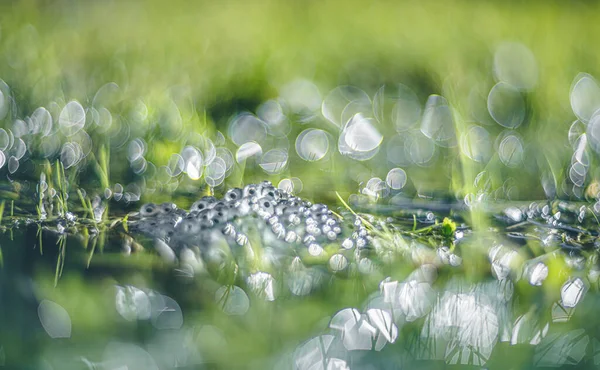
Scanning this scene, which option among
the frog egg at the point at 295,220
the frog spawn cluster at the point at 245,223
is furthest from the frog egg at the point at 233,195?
the frog egg at the point at 295,220

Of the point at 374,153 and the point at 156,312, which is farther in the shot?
the point at 374,153

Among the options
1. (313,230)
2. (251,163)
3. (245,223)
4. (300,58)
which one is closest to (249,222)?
(245,223)

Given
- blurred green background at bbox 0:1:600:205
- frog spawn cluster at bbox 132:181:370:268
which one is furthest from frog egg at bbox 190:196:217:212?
blurred green background at bbox 0:1:600:205

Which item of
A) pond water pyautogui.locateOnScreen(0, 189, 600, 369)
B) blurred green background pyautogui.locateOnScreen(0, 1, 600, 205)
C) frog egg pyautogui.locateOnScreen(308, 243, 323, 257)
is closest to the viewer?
pond water pyautogui.locateOnScreen(0, 189, 600, 369)

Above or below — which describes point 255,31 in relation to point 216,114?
above

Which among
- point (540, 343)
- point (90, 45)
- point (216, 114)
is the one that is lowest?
point (540, 343)

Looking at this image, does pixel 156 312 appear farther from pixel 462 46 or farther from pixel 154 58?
pixel 462 46

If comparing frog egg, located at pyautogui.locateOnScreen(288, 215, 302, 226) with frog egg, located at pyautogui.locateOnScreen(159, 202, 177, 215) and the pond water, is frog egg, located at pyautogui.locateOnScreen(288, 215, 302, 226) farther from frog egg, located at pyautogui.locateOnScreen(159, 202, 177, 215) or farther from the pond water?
frog egg, located at pyautogui.locateOnScreen(159, 202, 177, 215)

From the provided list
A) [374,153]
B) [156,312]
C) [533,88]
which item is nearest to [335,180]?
[374,153]

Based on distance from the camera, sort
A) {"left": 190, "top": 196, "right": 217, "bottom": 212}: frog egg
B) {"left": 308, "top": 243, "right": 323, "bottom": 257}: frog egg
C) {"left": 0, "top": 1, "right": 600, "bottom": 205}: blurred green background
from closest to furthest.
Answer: {"left": 308, "top": 243, "right": 323, "bottom": 257}: frog egg → {"left": 190, "top": 196, "right": 217, "bottom": 212}: frog egg → {"left": 0, "top": 1, "right": 600, "bottom": 205}: blurred green background
